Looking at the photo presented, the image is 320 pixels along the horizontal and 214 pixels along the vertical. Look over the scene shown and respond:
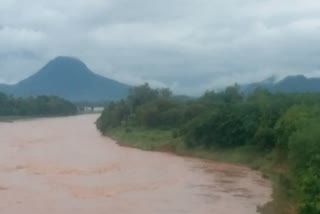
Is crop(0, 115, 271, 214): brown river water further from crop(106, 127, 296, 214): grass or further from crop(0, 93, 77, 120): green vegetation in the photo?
crop(0, 93, 77, 120): green vegetation

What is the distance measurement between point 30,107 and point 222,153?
49686mm

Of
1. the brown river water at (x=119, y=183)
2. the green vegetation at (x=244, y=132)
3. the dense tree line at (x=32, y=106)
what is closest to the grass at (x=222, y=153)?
the green vegetation at (x=244, y=132)

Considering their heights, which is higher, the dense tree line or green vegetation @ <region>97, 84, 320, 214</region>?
the dense tree line

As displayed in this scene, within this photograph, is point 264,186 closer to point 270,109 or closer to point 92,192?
point 92,192

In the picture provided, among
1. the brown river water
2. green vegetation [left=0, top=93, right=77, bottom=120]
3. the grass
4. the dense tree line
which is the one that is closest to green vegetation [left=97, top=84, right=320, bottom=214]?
the grass

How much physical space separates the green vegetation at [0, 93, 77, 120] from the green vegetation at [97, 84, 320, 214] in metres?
22.7

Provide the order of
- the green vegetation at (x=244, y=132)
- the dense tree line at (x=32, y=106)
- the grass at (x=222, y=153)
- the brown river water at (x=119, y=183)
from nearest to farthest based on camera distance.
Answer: the green vegetation at (x=244, y=132), the grass at (x=222, y=153), the brown river water at (x=119, y=183), the dense tree line at (x=32, y=106)

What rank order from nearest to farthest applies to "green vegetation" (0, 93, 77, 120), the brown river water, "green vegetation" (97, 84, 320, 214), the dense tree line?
"green vegetation" (97, 84, 320, 214), the brown river water, "green vegetation" (0, 93, 77, 120), the dense tree line

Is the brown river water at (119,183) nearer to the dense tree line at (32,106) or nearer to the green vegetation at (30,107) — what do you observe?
the green vegetation at (30,107)

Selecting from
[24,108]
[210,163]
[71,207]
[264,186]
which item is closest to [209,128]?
[210,163]

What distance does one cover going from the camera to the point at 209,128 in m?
34.1

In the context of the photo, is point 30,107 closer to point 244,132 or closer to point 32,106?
point 32,106

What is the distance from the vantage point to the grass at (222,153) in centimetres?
1875

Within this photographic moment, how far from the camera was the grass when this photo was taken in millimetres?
18750
